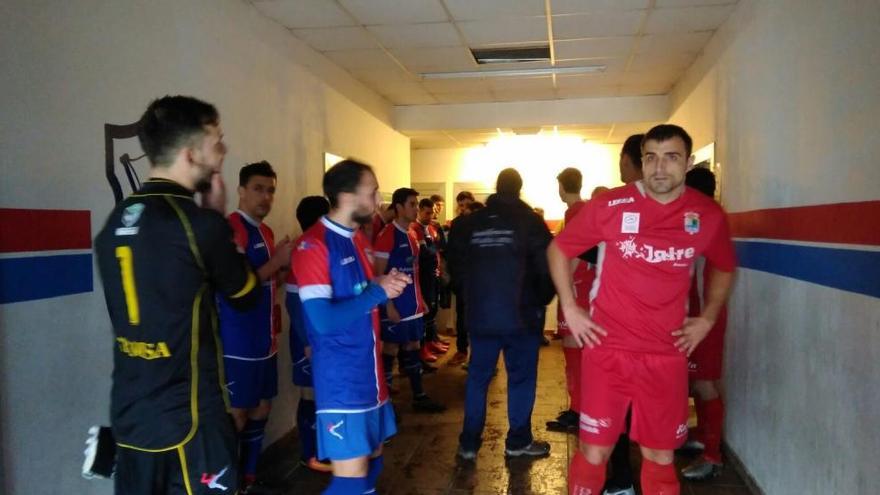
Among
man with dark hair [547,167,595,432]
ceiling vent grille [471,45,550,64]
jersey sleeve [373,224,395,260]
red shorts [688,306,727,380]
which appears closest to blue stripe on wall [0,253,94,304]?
jersey sleeve [373,224,395,260]

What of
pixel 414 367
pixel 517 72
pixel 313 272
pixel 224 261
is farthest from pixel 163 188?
pixel 517 72

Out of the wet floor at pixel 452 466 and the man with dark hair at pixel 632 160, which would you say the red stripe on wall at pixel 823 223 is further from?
the wet floor at pixel 452 466

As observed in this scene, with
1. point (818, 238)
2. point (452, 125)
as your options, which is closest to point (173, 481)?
point (818, 238)

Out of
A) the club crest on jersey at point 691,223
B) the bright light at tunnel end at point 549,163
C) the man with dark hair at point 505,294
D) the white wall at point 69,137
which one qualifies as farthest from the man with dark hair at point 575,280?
the bright light at tunnel end at point 549,163

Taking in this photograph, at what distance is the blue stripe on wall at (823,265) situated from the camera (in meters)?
1.93

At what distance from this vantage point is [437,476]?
11.3 ft

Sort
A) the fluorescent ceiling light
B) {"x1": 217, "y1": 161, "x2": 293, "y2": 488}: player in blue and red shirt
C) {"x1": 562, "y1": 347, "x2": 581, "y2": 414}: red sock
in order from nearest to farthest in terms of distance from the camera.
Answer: {"x1": 217, "y1": 161, "x2": 293, "y2": 488}: player in blue and red shirt → {"x1": 562, "y1": 347, "x2": 581, "y2": 414}: red sock → the fluorescent ceiling light

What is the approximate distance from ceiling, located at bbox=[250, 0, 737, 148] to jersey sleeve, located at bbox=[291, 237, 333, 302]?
87.7 inches

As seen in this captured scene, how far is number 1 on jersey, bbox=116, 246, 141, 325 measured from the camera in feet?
4.94

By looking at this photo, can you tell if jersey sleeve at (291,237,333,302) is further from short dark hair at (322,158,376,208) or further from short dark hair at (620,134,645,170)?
short dark hair at (620,134,645,170)

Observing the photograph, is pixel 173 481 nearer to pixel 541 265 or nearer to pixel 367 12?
pixel 541 265

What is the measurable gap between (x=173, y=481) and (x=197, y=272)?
1.75ft

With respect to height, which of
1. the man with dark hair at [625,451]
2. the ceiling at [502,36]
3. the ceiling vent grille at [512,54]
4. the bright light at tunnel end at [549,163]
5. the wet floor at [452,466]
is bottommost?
the wet floor at [452,466]

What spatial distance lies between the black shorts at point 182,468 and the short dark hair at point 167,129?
2.29ft
